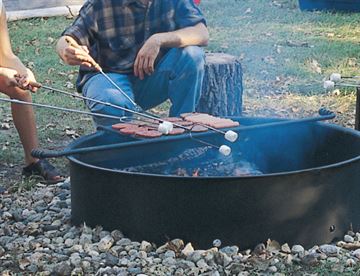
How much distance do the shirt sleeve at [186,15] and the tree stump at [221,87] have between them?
0.47 m

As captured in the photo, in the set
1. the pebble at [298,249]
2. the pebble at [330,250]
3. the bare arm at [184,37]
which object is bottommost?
the pebble at [330,250]

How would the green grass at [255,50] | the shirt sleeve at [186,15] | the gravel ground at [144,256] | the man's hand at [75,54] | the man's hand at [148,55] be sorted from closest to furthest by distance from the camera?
the gravel ground at [144,256], the man's hand at [75,54], the man's hand at [148,55], the shirt sleeve at [186,15], the green grass at [255,50]

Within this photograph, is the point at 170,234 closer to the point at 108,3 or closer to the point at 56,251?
the point at 56,251

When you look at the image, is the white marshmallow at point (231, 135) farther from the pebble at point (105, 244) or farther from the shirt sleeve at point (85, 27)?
the shirt sleeve at point (85, 27)

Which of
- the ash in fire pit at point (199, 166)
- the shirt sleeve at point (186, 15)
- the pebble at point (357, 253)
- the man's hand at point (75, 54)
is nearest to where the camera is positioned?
the pebble at point (357, 253)

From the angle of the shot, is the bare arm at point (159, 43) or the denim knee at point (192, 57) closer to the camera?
the bare arm at point (159, 43)

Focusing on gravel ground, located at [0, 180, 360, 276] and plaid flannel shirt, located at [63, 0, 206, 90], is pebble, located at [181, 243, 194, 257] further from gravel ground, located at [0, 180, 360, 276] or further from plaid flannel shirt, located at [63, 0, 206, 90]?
plaid flannel shirt, located at [63, 0, 206, 90]

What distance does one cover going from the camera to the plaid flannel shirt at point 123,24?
4809mm

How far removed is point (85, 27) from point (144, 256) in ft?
5.86

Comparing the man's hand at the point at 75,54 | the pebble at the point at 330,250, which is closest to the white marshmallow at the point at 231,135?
the pebble at the point at 330,250

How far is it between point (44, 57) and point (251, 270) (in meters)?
5.64

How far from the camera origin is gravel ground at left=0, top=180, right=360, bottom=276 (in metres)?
3.41

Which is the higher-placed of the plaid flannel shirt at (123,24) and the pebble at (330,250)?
the plaid flannel shirt at (123,24)

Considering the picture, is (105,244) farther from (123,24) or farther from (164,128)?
(123,24)
